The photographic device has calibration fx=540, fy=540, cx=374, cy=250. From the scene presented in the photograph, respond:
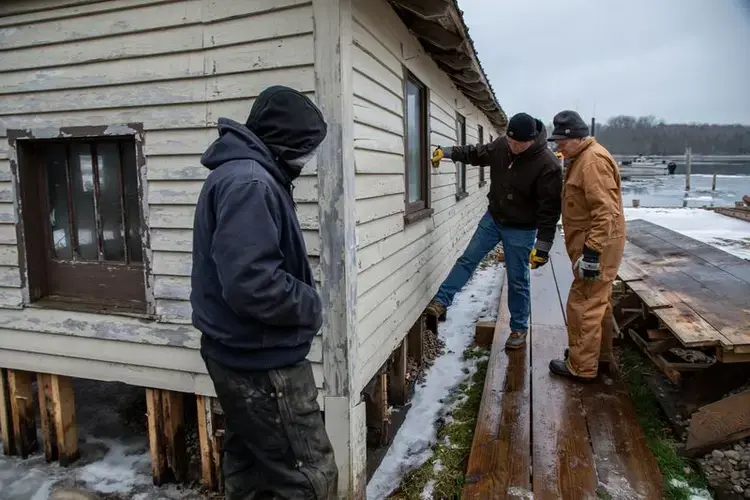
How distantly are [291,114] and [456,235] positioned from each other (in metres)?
6.18

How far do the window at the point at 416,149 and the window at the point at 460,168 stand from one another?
253 cm

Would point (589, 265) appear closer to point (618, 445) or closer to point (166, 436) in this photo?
point (618, 445)

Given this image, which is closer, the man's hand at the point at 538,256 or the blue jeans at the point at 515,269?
the man's hand at the point at 538,256

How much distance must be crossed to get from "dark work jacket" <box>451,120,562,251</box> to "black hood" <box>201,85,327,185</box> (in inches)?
116

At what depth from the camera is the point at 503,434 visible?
135 inches

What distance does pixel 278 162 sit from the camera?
2.13 metres

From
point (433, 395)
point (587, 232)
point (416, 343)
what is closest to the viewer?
point (587, 232)

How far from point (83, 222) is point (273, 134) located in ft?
8.68

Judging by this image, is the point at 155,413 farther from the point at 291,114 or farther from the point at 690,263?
the point at 690,263

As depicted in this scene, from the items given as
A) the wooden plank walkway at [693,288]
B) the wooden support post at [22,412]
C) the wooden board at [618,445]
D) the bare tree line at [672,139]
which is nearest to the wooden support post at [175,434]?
the wooden support post at [22,412]

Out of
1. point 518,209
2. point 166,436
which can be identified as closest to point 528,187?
point 518,209

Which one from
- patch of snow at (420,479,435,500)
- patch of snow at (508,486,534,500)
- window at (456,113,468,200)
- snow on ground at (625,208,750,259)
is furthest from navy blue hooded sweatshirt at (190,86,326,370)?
snow on ground at (625,208,750,259)

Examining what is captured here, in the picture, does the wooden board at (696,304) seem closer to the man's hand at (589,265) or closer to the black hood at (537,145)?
the man's hand at (589,265)

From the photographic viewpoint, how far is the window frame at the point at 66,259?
3805mm
